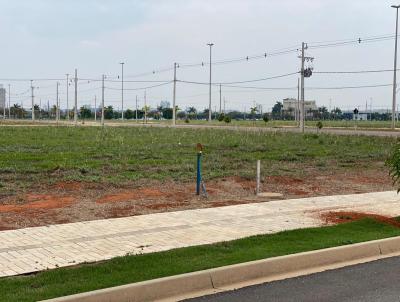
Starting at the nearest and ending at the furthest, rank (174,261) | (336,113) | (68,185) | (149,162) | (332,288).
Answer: (332,288) → (174,261) → (68,185) → (149,162) → (336,113)

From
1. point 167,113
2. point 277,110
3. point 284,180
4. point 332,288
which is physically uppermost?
point 277,110

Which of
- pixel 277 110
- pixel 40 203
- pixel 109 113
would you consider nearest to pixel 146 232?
pixel 40 203

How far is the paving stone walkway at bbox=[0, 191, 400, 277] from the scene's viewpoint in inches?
307

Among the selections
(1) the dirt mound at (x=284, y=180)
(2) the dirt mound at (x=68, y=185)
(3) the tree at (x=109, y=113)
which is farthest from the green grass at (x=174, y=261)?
(3) the tree at (x=109, y=113)

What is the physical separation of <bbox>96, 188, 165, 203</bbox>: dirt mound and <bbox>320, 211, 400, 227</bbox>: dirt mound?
4.24 metres

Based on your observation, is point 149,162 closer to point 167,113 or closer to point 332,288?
point 332,288

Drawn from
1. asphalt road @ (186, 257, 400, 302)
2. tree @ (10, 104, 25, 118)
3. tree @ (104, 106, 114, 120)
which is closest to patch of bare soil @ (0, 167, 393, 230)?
asphalt road @ (186, 257, 400, 302)

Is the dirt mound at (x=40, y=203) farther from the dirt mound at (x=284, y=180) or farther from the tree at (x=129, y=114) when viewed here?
the tree at (x=129, y=114)

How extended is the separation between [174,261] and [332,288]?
1951 millimetres

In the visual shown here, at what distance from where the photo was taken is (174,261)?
7344 millimetres

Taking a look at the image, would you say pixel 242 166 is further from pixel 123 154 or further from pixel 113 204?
pixel 113 204

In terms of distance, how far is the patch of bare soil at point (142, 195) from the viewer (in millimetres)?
11188

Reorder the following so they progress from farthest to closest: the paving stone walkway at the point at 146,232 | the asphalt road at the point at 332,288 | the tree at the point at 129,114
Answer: the tree at the point at 129,114, the paving stone walkway at the point at 146,232, the asphalt road at the point at 332,288

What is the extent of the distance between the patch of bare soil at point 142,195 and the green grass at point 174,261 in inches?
133
